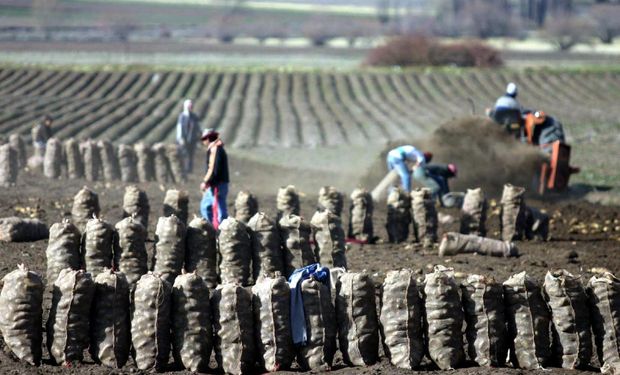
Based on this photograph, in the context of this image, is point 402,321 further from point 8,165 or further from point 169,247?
point 8,165

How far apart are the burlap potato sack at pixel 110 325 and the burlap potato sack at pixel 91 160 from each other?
16086mm

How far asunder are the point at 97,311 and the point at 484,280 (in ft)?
12.6

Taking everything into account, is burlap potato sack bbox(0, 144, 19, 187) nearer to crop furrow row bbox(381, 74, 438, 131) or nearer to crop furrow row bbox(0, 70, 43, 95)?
crop furrow row bbox(381, 74, 438, 131)

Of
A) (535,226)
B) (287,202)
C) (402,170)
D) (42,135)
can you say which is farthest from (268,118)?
(287,202)

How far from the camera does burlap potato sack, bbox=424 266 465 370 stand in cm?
1178

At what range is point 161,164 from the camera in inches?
1101

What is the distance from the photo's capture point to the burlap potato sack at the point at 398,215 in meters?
18.9

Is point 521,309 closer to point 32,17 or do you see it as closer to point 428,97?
point 428,97

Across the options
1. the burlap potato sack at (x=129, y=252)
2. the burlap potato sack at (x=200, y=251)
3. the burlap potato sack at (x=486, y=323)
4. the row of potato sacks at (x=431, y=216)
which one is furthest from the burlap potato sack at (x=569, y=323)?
the row of potato sacks at (x=431, y=216)

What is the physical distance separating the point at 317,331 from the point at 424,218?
733cm

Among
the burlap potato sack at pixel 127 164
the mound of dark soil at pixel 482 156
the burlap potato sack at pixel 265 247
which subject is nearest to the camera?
the burlap potato sack at pixel 265 247

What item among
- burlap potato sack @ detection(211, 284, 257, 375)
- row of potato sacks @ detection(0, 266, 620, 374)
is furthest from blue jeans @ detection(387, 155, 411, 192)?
burlap potato sack @ detection(211, 284, 257, 375)

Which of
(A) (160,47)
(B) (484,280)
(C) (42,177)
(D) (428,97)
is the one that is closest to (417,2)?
(A) (160,47)

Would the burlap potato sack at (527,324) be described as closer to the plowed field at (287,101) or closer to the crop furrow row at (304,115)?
the plowed field at (287,101)
